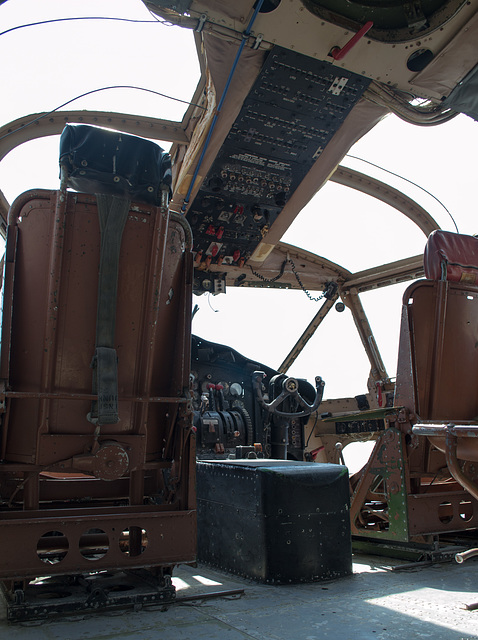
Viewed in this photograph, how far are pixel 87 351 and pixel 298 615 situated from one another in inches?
57.4

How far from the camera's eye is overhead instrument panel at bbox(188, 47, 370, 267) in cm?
436

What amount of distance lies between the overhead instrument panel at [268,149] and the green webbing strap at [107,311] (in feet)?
7.88

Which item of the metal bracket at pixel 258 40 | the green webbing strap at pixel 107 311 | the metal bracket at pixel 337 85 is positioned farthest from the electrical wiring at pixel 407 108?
the green webbing strap at pixel 107 311

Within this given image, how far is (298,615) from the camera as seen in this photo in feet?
7.36

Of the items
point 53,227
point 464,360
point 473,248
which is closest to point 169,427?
point 53,227

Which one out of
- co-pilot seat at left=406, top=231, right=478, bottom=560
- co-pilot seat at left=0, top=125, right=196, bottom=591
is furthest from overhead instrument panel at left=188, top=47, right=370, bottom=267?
co-pilot seat at left=0, top=125, right=196, bottom=591

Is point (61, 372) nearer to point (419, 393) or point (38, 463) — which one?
point (38, 463)

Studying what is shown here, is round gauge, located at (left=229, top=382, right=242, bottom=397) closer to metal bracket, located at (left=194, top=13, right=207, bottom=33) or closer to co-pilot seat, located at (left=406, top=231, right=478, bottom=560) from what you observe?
co-pilot seat, located at (left=406, top=231, right=478, bottom=560)

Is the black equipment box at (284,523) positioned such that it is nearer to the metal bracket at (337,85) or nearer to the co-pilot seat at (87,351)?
the co-pilot seat at (87,351)

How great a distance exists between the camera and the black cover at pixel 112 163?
2.52 meters

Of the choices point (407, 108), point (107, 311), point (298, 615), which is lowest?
point (298, 615)

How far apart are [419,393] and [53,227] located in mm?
2566

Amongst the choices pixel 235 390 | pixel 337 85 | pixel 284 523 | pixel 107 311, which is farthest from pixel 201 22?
pixel 235 390

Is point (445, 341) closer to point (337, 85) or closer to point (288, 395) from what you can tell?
point (288, 395)
